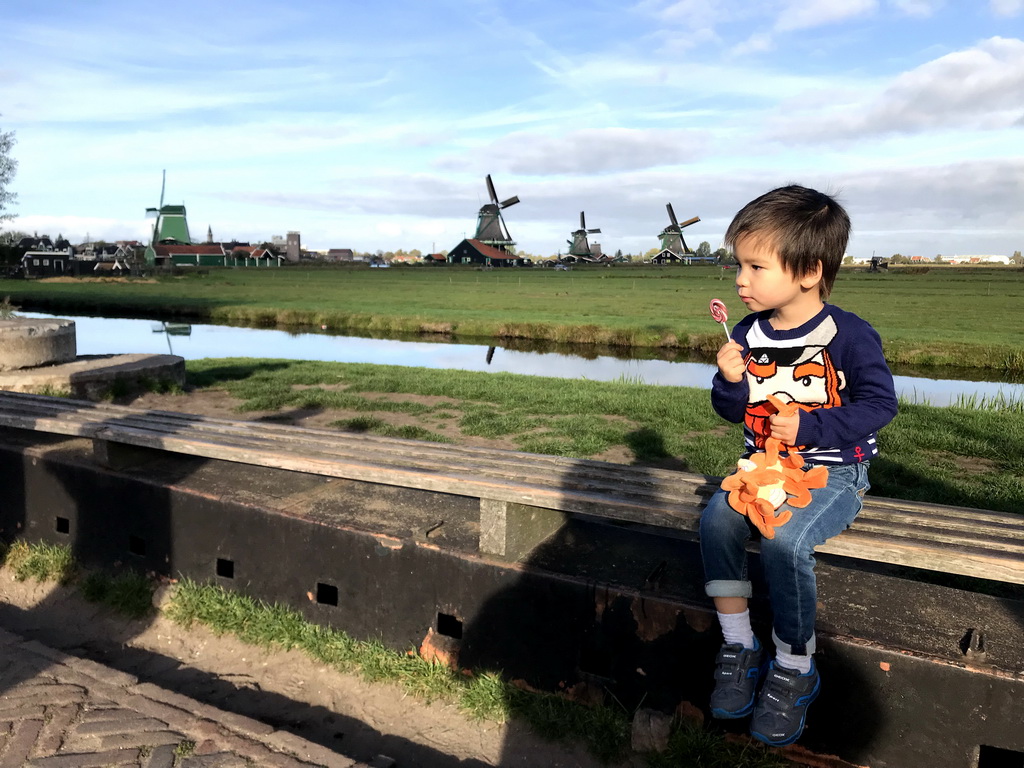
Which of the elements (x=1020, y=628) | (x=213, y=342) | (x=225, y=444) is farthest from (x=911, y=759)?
(x=213, y=342)

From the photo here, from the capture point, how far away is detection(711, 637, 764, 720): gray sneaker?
268 cm

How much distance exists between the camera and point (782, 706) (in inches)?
103

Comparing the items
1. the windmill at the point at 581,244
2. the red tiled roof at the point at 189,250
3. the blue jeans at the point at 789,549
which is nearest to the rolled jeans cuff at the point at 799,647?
the blue jeans at the point at 789,549

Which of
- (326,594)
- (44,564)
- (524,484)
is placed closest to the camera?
(524,484)

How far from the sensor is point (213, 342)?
75.0ft

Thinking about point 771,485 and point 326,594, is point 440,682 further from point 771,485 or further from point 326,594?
point 771,485

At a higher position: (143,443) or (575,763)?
(143,443)

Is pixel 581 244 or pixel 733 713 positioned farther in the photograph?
pixel 581 244

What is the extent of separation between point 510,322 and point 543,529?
22638 mm

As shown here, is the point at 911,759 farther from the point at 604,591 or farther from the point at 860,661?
the point at 604,591

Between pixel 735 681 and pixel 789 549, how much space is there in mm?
536

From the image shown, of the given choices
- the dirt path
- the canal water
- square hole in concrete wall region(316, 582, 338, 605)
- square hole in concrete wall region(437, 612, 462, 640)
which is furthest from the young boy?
the canal water

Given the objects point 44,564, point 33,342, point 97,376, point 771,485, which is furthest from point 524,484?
point 33,342

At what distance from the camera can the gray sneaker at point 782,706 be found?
2605 millimetres
